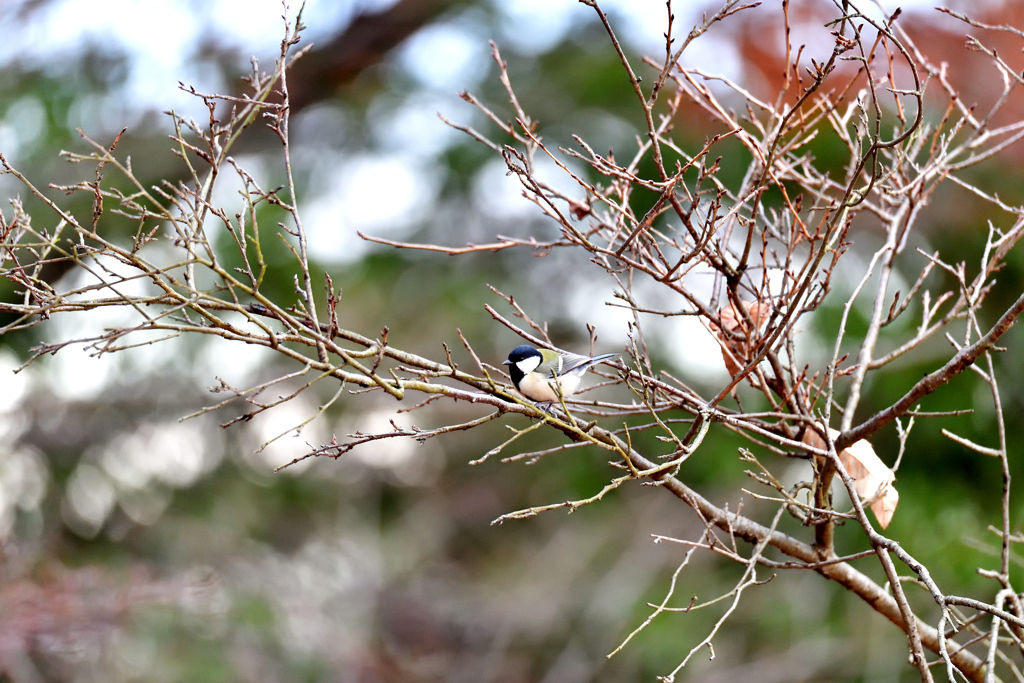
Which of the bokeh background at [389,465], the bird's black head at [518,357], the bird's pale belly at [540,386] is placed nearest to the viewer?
the bird's pale belly at [540,386]

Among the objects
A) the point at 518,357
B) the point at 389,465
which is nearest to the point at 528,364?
the point at 518,357

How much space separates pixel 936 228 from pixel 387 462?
18.2 ft

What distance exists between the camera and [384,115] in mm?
7125

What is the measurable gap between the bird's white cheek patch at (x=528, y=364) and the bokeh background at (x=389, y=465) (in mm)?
2885

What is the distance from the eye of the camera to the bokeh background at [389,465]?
504 cm

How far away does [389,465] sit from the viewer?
842 cm

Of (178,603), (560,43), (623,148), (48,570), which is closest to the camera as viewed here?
(48,570)

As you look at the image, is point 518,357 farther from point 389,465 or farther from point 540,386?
point 389,465

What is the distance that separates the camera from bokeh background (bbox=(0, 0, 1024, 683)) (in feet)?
16.5

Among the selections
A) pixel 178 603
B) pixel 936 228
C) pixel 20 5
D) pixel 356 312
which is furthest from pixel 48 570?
pixel 936 228

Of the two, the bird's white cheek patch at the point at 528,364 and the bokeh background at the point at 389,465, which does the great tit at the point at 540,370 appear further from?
the bokeh background at the point at 389,465

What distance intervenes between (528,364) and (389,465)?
6.15 metres

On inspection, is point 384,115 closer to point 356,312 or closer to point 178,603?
point 356,312

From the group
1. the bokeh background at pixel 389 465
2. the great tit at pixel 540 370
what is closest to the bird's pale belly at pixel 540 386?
the great tit at pixel 540 370
